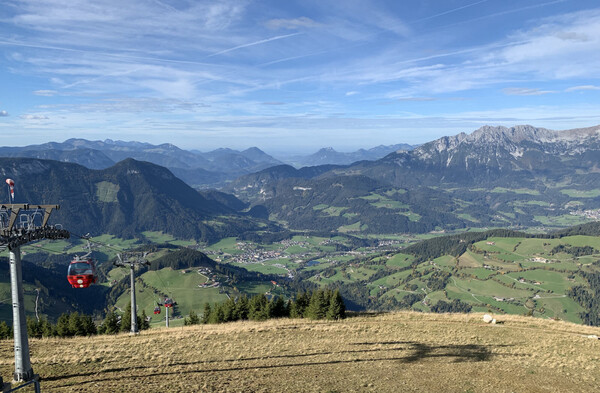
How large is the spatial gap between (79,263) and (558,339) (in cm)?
4836

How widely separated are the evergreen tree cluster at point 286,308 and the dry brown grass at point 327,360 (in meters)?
7.62

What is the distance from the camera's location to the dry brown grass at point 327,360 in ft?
83.4

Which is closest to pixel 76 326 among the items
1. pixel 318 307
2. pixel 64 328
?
pixel 64 328

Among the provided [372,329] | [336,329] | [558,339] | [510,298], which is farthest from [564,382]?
[510,298]

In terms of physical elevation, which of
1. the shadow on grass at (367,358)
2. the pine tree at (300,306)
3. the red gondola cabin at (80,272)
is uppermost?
the red gondola cabin at (80,272)

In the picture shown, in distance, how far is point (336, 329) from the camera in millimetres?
42812

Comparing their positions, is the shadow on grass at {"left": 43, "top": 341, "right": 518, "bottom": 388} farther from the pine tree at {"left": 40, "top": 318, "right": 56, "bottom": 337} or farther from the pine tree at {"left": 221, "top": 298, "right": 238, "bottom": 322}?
the pine tree at {"left": 40, "top": 318, "right": 56, "bottom": 337}

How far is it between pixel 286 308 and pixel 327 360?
29690mm

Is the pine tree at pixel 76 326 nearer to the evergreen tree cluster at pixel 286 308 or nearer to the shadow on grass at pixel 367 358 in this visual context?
the evergreen tree cluster at pixel 286 308

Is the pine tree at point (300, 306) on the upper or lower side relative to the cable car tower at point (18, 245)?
lower

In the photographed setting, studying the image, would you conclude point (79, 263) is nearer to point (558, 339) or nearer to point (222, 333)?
point (222, 333)

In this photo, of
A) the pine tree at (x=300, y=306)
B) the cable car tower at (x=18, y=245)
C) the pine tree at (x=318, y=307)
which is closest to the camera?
the cable car tower at (x=18, y=245)

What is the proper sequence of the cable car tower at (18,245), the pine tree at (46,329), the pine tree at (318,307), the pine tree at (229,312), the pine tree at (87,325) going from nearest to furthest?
1. the cable car tower at (18,245)
2. the pine tree at (318,307)
3. the pine tree at (46,329)
4. the pine tree at (87,325)
5. the pine tree at (229,312)

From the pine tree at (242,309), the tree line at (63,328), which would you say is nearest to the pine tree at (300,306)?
the pine tree at (242,309)
